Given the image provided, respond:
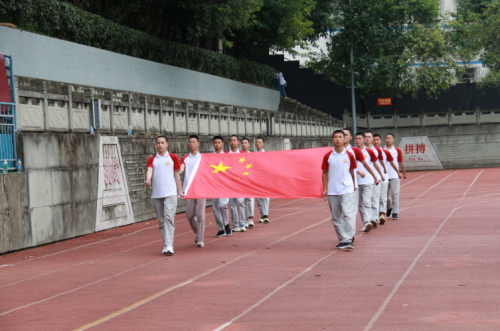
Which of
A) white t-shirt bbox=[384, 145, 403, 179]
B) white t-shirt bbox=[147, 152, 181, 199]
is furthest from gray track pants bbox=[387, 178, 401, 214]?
white t-shirt bbox=[147, 152, 181, 199]

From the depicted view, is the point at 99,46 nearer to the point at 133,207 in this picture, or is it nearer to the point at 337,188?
the point at 133,207

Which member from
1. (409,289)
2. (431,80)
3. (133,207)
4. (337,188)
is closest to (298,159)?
(337,188)

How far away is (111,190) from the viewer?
15711 mm

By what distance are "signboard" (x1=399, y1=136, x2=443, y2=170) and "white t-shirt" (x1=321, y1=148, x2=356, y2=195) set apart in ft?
118

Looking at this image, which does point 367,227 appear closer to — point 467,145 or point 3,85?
point 3,85

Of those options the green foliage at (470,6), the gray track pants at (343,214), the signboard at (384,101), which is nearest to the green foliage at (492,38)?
the signboard at (384,101)

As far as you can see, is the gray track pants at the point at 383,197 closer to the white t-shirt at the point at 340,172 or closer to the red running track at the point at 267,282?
the red running track at the point at 267,282

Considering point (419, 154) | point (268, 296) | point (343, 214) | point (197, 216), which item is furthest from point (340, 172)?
point (419, 154)

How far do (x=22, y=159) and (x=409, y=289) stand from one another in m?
8.25

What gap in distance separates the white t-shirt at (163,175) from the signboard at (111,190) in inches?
180

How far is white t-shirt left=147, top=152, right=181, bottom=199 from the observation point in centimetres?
1084

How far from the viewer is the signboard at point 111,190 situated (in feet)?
49.9

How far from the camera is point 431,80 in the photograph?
147 ft

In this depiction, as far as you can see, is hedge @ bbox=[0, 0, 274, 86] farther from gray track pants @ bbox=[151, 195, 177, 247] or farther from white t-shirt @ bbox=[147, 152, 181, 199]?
gray track pants @ bbox=[151, 195, 177, 247]
